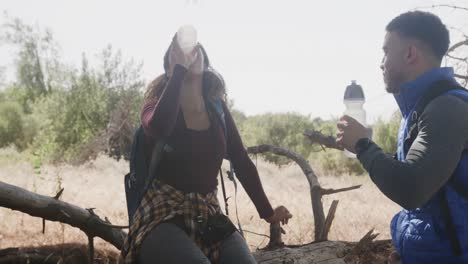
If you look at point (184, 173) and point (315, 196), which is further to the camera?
point (315, 196)

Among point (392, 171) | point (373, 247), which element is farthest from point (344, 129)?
point (373, 247)

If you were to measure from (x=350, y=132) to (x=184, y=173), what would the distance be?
102 centimetres

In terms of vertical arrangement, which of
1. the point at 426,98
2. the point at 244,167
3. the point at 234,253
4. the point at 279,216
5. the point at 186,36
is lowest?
the point at 234,253

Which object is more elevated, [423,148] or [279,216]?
[423,148]

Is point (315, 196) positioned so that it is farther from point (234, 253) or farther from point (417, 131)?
point (417, 131)

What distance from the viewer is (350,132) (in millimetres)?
1934

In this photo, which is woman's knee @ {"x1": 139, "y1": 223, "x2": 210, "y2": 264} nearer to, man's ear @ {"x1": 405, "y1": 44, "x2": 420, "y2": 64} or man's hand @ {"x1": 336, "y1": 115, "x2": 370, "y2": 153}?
man's hand @ {"x1": 336, "y1": 115, "x2": 370, "y2": 153}

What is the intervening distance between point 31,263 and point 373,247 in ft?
10.6

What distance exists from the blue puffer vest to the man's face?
0.18ft

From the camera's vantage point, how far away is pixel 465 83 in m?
5.39

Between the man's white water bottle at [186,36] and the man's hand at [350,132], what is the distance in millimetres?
1005

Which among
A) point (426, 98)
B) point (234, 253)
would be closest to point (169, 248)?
point (234, 253)

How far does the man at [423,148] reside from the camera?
5.32 ft

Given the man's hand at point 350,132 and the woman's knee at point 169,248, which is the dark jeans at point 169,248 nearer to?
the woman's knee at point 169,248
